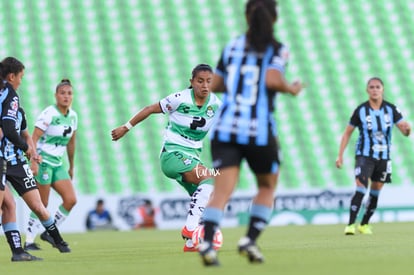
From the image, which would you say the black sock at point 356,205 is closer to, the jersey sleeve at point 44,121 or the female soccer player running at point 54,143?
the female soccer player running at point 54,143

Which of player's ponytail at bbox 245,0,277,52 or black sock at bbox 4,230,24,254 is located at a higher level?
player's ponytail at bbox 245,0,277,52

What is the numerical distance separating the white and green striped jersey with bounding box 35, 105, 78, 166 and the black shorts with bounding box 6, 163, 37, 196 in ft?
10.7

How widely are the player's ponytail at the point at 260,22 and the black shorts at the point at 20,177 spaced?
3353 millimetres

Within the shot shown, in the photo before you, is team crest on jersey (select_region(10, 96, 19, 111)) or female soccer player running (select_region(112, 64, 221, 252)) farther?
female soccer player running (select_region(112, 64, 221, 252))

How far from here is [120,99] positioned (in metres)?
29.6

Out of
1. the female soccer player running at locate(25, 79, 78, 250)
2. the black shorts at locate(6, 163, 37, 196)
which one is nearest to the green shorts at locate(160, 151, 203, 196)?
the black shorts at locate(6, 163, 37, 196)

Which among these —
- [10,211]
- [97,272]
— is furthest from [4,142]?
[97,272]

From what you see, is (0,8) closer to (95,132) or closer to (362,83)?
(95,132)

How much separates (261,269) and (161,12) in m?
26.7

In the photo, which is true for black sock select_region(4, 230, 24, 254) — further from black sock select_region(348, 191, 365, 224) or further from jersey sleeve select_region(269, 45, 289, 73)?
black sock select_region(348, 191, 365, 224)

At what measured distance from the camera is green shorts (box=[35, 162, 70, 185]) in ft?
42.5

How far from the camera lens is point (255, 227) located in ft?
23.1

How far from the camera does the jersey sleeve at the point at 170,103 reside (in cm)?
1029

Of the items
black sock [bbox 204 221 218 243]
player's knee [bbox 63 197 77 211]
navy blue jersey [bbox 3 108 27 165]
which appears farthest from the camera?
player's knee [bbox 63 197 77 211]
